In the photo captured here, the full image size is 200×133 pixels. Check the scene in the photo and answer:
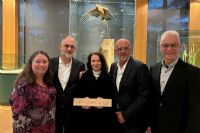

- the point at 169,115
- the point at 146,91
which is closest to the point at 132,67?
the point at 146,91

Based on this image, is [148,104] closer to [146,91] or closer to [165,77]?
[146,91]

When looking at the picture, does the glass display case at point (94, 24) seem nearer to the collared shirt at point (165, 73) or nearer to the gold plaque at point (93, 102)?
the gold plaque at point (93, 102)

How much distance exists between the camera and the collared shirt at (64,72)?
10.4 ft

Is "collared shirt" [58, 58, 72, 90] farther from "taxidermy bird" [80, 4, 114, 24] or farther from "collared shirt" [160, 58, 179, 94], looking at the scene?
"taxidermy bird" [80, 4, 114, 24]

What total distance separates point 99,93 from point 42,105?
62cm

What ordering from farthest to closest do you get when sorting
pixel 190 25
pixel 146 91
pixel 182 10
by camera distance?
pixel 182 10
pixel 190 25
pixel 146 91

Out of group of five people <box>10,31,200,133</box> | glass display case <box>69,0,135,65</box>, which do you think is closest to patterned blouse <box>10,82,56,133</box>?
group of five people <box>10,31,200,133</box>

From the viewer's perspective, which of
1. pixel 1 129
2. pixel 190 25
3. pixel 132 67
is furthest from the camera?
pixel 190 25

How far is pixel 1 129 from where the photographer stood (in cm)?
Result: 533

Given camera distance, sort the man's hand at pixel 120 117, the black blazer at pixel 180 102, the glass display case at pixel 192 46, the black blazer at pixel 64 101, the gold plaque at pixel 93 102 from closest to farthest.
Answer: the black blazer at pixel 180 102
the gold plaque at pixel 93 102
the man's hand at pixel 120 117
the black blazer at pixel 64 101
the glass display case at pixel 192 46

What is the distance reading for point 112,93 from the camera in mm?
2990

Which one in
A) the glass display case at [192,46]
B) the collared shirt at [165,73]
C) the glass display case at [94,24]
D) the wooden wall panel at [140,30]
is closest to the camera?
the collared shirt at [165,73]

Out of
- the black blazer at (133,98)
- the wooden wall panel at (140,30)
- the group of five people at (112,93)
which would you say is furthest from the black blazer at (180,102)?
the wooden wall panel at (140,30)

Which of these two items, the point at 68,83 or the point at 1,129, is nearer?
the point at 68,83
